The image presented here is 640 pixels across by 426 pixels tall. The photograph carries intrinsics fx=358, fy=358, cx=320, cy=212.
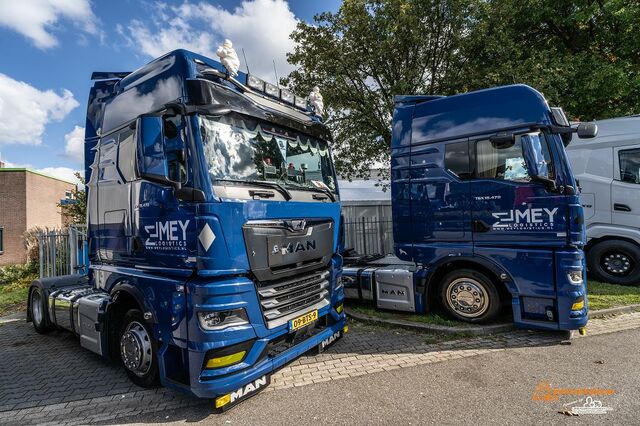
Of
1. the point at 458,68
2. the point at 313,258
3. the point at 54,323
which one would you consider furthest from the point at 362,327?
the point at 458,68

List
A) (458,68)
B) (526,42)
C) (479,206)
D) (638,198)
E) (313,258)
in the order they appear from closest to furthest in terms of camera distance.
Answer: (313,258) → (479,206) → (638,198) → (458,68) → (526,42)

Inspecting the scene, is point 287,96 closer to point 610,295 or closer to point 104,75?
point 104,75

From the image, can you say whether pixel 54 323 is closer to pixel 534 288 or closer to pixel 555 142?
pixel 534 288

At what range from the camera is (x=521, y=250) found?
4.89m

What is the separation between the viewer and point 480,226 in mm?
5250

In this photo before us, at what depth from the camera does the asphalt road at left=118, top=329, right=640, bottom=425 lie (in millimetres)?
3197

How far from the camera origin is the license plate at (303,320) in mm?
3732

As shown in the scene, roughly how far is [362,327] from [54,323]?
4.92 meters

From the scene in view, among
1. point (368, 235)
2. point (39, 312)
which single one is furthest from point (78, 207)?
point (368, 235)

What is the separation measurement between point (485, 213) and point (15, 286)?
13632 mm

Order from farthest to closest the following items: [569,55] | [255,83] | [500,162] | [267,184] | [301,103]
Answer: [569,55], [500,162], [301,103], [255,83], [267,184]

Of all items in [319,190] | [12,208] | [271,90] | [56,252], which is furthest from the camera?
[12,208]

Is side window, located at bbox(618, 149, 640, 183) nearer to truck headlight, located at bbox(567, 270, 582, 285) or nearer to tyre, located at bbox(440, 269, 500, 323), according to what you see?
truck headlight, located at bbox(567, 270, 582, 285)

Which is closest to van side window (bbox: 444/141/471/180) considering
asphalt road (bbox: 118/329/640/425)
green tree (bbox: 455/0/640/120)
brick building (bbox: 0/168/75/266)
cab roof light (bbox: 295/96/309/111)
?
cab roof light (bbox: 295/96/309/111)
